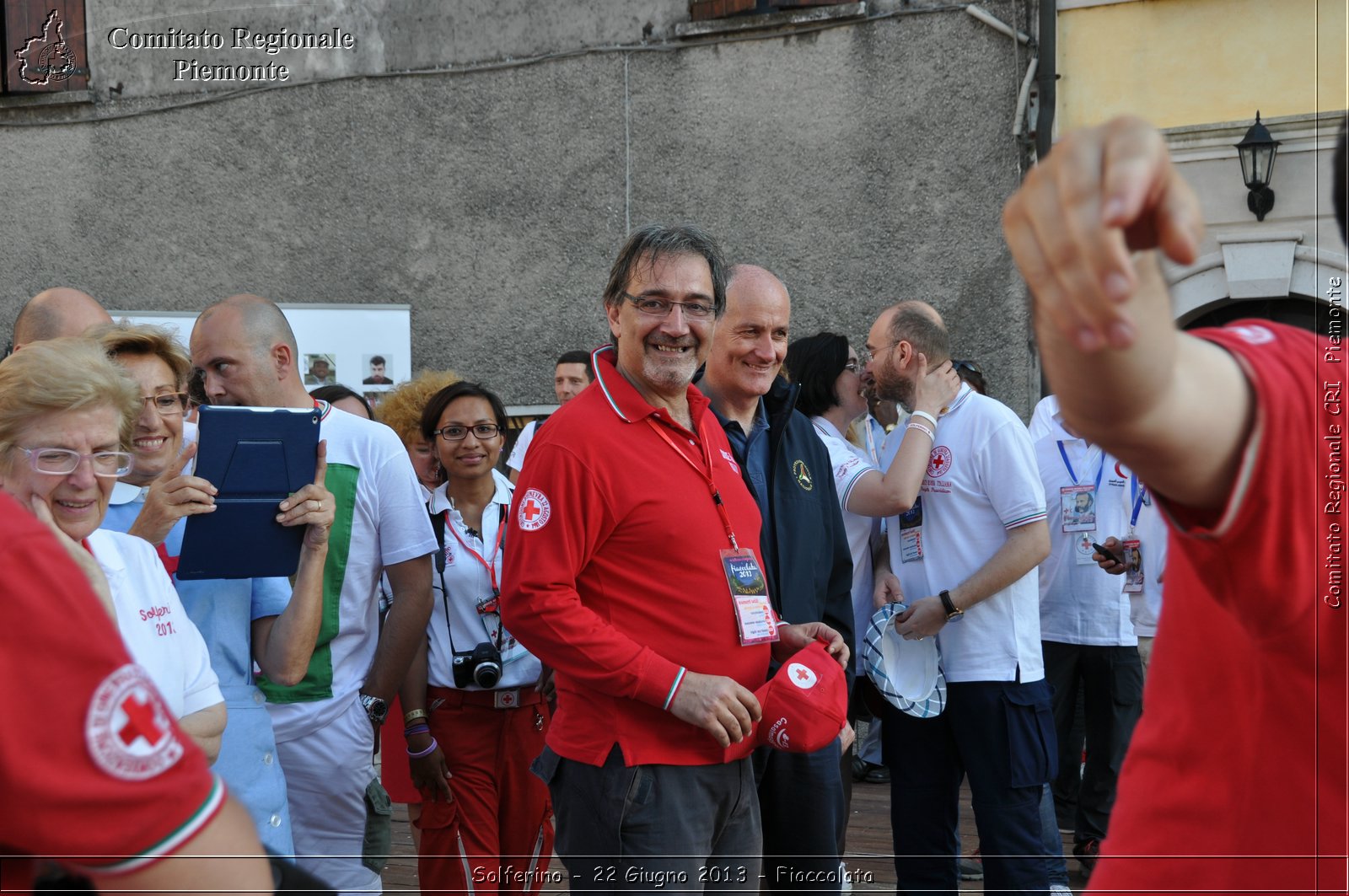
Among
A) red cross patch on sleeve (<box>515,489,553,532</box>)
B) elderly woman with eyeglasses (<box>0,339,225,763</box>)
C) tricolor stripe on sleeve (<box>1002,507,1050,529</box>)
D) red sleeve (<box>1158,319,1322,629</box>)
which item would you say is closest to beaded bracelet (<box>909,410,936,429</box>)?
tricolor stripe on sleeve (<box>1002,507,1050,529</box>)

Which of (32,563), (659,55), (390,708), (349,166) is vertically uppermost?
(659,55)

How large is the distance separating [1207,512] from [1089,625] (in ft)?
16.3

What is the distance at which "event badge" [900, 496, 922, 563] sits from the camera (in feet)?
14.2

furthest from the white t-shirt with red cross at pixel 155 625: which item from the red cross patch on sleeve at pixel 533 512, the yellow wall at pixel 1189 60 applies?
the yellow wall at pixel 1189 60

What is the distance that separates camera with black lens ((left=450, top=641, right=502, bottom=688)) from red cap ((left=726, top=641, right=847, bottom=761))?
4.93ft

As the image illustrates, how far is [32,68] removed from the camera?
40.9 ft

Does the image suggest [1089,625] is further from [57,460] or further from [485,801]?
[57,460]

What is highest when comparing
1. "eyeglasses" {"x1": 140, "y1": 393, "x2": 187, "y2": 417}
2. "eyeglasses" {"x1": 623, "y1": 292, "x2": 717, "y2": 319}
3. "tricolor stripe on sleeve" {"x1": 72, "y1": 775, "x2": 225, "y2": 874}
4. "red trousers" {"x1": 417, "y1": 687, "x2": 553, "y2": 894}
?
"eyeglasses" {"x1": 623, "y1": 292, "x2": 717, "y2": 319}

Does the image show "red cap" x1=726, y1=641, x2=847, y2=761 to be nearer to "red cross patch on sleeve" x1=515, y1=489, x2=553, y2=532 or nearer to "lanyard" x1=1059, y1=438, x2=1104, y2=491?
"red cross patch on sleeve" x1=515, y1=489, x2=553, y2=532

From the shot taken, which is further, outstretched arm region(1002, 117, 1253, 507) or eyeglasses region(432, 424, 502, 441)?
eyeglasses region(432, 424, 502, 441)

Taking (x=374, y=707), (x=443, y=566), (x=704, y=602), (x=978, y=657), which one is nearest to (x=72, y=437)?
(x=704, y=602)

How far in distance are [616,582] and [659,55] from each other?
8.39 meters

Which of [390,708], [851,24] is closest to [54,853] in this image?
[390,708]

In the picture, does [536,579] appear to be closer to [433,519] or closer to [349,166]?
[433,519]
